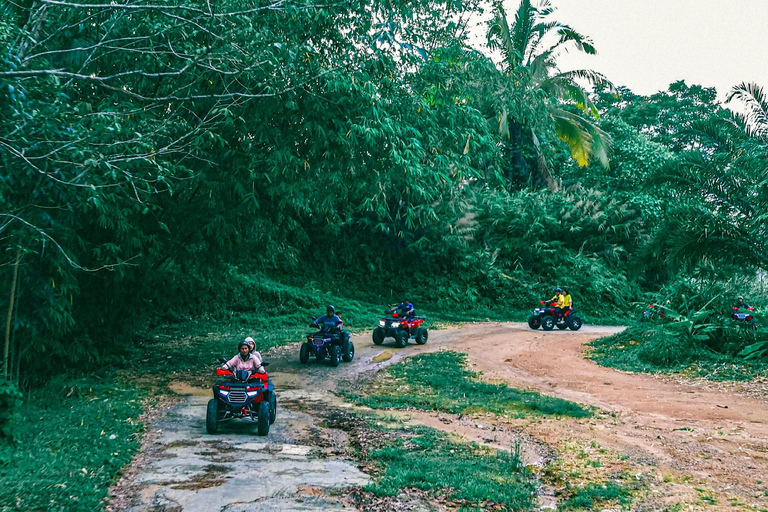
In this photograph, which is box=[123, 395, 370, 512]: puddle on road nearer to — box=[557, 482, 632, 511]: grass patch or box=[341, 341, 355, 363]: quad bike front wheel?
box=[557, 482, 632, 511]: grass patch

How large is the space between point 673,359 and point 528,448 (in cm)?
727

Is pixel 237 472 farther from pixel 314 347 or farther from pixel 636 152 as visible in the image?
pixel 636 152

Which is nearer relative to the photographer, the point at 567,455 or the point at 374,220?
the point at 567,455

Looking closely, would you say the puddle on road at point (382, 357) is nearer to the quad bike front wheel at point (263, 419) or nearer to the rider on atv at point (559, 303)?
the quad bike front wheel at point (263, 419)

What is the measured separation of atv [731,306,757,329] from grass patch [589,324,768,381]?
1228 mm

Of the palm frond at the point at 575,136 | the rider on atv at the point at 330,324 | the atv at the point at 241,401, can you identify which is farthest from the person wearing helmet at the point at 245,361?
the palm frond at the point at 575,136

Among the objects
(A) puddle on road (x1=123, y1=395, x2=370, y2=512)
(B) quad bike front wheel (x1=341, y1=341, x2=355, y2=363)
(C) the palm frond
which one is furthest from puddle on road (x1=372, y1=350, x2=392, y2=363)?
(C) the palm frond

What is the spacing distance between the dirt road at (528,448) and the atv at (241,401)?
0.17 m

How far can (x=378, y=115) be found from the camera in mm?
9445

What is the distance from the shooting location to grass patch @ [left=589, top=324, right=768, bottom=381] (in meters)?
11.9

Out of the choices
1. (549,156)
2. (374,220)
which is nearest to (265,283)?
(374,220)

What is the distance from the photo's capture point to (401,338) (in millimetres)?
16281

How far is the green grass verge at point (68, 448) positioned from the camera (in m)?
5.32

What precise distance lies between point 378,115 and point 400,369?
222 inches
